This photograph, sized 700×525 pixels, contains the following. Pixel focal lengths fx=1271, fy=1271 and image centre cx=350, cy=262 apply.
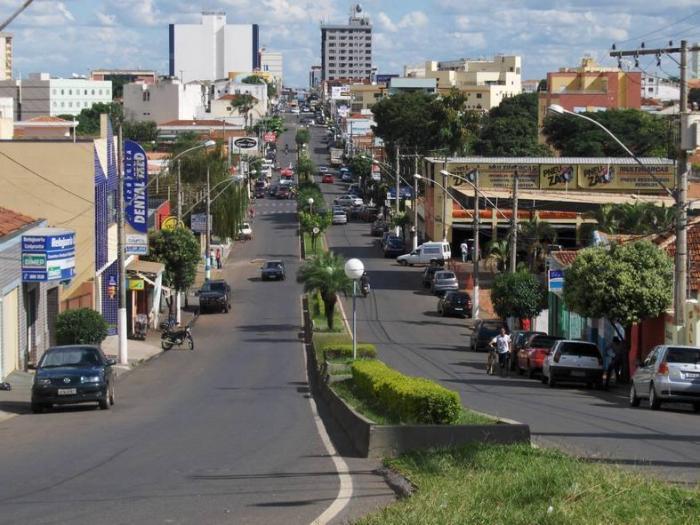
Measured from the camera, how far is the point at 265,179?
16238cm

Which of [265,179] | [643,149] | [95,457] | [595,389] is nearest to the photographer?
[95,457]

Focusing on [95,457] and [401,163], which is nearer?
[95,457]

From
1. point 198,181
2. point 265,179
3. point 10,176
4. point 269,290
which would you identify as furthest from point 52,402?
point 265,179

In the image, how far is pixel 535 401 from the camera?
27.4m

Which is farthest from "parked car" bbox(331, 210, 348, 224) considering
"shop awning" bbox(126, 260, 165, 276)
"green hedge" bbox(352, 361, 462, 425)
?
"green hedge" bbox(352, 361, 462, 425)

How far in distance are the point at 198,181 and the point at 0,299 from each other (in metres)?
54.4

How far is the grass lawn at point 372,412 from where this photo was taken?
1697cm

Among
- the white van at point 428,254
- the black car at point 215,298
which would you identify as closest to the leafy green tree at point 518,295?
the black car at point 215,298

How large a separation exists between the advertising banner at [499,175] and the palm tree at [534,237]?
62.5 ft

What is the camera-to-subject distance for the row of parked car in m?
25.6

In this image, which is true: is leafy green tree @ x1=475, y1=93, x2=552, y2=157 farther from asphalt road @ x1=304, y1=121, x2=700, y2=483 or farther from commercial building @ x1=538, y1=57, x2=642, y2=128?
asphalt road @ x1=304, y1=121, x2=700, y2=483

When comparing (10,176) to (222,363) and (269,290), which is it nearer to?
(222,363)

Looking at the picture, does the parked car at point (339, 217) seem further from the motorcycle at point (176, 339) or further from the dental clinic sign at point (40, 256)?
the dental clinic sign at point (40, 256)

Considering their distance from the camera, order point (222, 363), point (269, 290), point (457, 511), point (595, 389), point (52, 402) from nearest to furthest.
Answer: point (457, 511) < point (52, 402) < point (595, 389) < point (222, 363) < point (269, 290)
